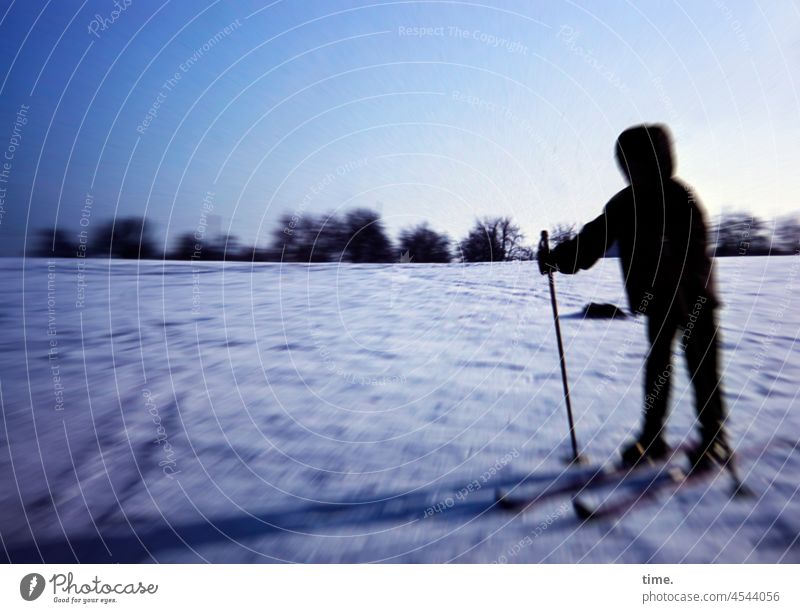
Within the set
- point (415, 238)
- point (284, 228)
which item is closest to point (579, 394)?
point (415, 238)

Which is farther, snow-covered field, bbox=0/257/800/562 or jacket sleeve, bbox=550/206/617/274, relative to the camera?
jacket sleeve, bbox=550/206/617/274

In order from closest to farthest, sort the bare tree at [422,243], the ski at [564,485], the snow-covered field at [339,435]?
the snow-covered field at [339,435], the ski at [564,485], the bare tree at [422,243]

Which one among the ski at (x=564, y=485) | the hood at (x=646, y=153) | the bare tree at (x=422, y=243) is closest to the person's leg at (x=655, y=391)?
the ski at (x=564, y=485)

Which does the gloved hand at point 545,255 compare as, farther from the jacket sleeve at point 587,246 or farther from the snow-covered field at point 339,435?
the snow-covered field at point 339,435

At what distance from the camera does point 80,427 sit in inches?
74.8

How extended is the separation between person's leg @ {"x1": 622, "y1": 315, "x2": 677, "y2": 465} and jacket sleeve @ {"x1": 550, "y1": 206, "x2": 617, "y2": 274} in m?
0.30

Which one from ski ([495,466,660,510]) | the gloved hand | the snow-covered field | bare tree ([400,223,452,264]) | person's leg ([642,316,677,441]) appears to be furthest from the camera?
bare tree ([400,223,452,264])

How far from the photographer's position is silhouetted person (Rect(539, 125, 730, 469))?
1573 millimetres

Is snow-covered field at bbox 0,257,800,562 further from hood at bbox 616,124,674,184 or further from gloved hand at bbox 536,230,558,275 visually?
hood at bbox 616,124,674,184

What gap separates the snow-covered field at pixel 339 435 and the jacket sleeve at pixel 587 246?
0.70m

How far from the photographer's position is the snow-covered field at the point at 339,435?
1364 millimetres

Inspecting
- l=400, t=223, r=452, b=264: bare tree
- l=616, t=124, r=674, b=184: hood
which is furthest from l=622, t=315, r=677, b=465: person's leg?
l=400, t=223, r=452, b=264: bare tree

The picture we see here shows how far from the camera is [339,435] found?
193 cm

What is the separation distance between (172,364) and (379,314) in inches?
72.3
